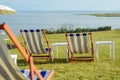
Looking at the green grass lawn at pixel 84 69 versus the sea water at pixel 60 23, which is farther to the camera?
the sea water at pixel 60 23

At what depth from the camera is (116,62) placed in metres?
7.93

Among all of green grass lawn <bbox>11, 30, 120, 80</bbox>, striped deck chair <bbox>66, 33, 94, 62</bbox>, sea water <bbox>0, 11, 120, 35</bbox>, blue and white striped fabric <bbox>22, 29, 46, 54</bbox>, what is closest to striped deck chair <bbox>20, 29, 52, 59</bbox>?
blue and white striped fabric <bbox>22, 29, 46, 54</bbox>

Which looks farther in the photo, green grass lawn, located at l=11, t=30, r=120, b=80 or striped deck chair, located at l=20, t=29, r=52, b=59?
striped deck chair, located at l=20, t=29, r=52, b=59

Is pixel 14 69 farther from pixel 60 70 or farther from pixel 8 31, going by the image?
pixel 60 70

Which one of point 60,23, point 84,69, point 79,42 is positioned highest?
point 79,42

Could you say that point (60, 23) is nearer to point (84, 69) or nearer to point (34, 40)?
point (34, 40)

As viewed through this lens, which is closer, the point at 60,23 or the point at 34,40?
the point at 34,40

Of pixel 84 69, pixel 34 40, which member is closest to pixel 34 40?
pixel 34 40

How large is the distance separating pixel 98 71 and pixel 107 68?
0.40 metres

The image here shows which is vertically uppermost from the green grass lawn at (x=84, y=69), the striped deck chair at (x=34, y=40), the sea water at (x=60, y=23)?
the striped deck chair at (x=34, y=40)

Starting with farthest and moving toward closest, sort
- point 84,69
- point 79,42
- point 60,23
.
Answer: point 60,23 < point 79,42 < point 84,69

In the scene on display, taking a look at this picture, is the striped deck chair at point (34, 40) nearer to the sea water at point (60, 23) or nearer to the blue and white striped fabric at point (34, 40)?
the blue and white striped fabric at point (34, 40)

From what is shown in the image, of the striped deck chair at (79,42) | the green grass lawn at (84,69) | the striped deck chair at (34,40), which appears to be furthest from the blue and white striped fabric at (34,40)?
the striped deck chair at (79,42)

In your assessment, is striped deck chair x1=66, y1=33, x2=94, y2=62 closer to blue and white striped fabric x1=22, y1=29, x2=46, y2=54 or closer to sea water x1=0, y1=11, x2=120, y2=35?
blue and white striped fabric x1=22, y1=29, x2=46, y2=54
